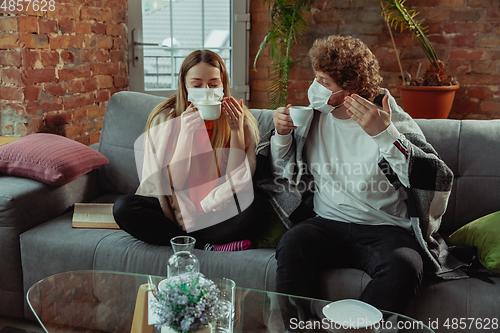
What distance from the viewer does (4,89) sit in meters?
2.24

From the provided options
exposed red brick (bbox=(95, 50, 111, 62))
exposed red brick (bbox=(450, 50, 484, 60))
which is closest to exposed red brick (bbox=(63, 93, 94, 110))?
exposed red brick (bbox=(95, 50, 111, 62))

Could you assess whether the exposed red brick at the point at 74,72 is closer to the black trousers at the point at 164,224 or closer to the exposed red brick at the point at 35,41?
the exposed red brick at the point at 35,41

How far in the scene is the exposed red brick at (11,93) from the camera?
7.29 feet

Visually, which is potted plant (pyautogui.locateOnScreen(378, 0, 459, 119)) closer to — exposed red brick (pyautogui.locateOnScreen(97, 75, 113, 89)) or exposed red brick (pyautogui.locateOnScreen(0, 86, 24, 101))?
exposed red brick (pyautogui.locateOnScreen(97, 75, 113, 89))

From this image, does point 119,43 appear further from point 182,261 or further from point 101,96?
point 182,261

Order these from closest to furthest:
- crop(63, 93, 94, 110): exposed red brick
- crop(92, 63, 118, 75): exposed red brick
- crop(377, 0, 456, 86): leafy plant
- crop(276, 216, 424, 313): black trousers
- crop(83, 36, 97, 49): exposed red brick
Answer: crop(276, 216, 424, 313): black trousers < crop(63, 93, 94, 110): exposed red brick < crop(83, 36, 97, 49): exposed red brick < crop(92, 63, 118, 75): exposed red brick < crop(377, 0, 456, 86): leafy plant

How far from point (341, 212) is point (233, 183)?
42cm

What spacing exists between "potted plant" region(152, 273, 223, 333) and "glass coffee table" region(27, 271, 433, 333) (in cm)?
16

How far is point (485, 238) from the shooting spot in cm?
152

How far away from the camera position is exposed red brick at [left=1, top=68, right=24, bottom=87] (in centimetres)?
220

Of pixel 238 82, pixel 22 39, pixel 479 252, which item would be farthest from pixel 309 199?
pixel 238 82

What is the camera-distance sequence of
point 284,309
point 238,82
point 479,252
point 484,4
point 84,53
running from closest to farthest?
point 284,309
point 479,252
point 84,53
point 484,4
point 238,82

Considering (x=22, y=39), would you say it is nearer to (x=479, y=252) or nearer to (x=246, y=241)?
(x=246, y=241)

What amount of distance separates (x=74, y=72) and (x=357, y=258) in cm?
188
